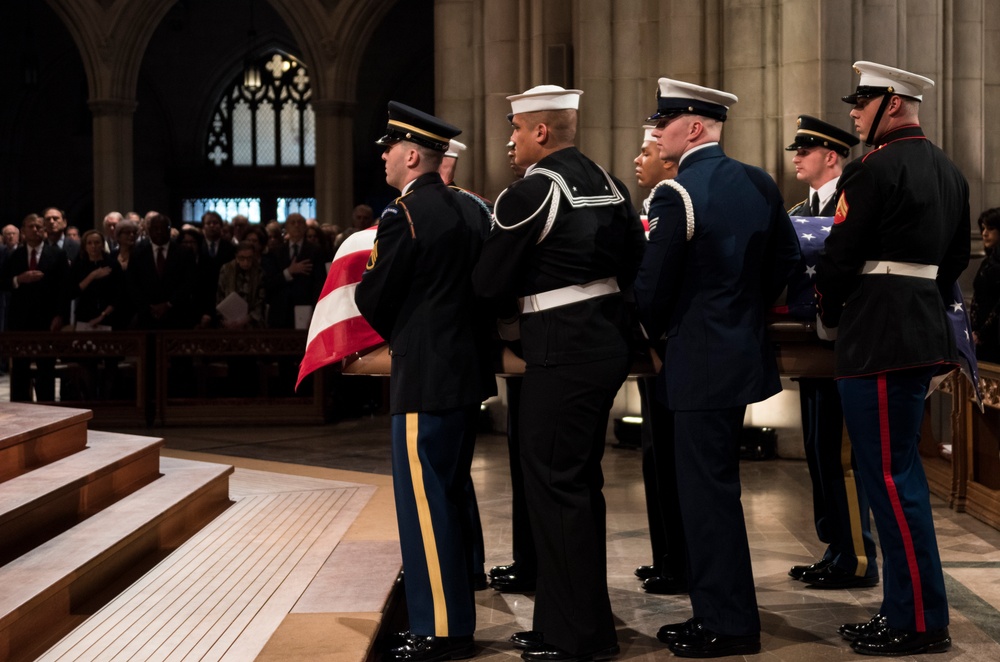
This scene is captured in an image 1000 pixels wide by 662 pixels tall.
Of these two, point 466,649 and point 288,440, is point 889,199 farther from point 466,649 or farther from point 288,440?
point 288,440

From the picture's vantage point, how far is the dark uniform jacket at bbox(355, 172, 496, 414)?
389 centimetres

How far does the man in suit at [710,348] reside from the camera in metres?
3.90

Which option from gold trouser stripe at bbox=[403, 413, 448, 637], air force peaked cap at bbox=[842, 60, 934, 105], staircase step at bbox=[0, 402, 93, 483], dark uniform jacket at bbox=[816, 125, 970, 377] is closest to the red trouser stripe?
dark uniform jacket at bbox=[816, 125, 970, 377]

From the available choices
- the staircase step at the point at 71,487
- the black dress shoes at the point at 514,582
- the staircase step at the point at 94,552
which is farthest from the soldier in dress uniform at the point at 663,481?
the staircase step at the point at 71,487

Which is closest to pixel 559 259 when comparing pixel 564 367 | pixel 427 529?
pixel 564 367

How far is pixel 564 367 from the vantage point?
150 inches

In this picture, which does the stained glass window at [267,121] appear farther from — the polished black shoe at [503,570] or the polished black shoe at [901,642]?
the polished black shoe at [901,642]

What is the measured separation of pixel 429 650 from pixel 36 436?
215 centimetres

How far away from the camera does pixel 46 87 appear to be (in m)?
23.1

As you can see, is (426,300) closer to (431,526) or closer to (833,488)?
(431,526)

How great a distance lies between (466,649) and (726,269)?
57.9 inches

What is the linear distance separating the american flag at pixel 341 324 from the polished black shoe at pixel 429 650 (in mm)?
962

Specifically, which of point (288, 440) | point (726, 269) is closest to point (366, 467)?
point (288, 440)

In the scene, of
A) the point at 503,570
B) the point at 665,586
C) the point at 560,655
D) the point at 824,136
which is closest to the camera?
the point at 560,655
